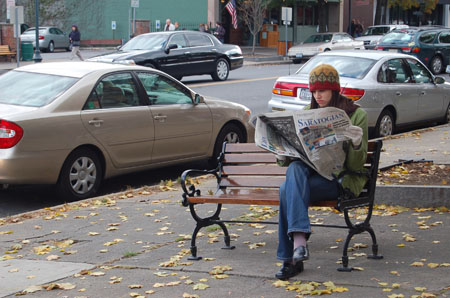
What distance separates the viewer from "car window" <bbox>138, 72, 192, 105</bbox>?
10.1 metres

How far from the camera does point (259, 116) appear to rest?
18.6ft

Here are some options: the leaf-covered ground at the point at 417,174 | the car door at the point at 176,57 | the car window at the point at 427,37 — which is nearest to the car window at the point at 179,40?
the car door at the point at 176,57

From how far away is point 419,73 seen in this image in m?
14.7

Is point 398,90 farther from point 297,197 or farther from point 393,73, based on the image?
point 297,197

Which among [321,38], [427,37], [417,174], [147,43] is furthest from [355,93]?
[321,38]

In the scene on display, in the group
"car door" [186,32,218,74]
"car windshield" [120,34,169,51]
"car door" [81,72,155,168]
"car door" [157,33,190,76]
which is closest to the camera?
"car door" [81,72,155,168]

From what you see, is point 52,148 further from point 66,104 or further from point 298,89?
point 298,89

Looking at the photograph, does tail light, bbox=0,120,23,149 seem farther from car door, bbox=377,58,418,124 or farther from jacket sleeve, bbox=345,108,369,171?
car door, bbox=377,58,418,124

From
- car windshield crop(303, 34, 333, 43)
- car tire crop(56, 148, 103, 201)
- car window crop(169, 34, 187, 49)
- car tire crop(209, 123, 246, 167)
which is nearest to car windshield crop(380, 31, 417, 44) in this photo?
car windshield crop(303, 34, 333, 43)

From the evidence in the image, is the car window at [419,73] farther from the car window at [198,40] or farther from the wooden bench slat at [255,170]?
the car window at [198,40]

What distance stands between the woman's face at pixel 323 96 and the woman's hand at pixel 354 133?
269 millimetres

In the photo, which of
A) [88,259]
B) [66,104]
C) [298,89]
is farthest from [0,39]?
[88,259]

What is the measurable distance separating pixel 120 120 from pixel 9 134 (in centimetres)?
148

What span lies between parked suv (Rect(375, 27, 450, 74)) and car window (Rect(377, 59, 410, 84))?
49.5 feet
